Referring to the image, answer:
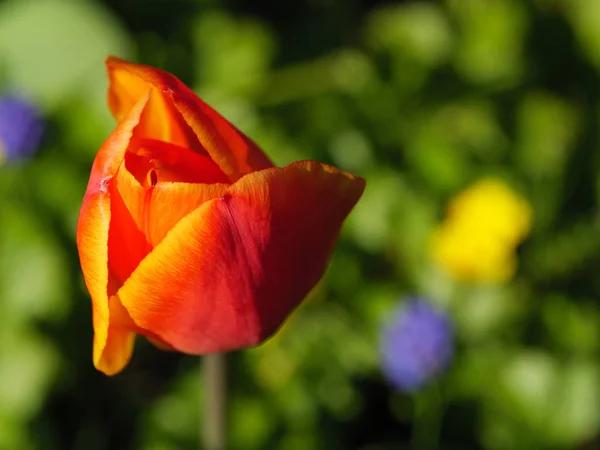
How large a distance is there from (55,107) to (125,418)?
524 millimetres

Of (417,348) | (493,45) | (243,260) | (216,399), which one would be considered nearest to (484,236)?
(417,348)

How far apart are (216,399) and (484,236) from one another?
65cm

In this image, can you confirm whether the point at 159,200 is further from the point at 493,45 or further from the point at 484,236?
the point at 493,45

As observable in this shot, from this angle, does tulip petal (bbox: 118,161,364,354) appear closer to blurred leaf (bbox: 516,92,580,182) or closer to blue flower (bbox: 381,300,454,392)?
blue flower (bbox: 381,300,454,392)

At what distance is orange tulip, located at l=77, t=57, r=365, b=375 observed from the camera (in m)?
0.44

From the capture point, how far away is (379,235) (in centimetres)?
136

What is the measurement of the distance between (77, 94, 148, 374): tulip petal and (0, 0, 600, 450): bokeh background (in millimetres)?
704

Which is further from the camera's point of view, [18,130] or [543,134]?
[543,134]

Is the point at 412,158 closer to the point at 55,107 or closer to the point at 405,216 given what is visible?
the point at 405,216

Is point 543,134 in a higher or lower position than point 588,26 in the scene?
lower

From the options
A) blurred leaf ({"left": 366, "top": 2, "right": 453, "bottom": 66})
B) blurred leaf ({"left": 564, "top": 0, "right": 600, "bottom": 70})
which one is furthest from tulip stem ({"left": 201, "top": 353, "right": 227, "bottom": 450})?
blurred leaf ({"left": 564, "top": 0, "right": 600, "bottom": 70})

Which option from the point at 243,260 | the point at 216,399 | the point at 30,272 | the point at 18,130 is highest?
the point at 243,260

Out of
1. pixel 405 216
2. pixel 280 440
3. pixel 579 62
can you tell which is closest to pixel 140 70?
pixel 280 440

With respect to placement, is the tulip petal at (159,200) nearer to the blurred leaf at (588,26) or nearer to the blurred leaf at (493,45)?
the blurred leaf at (493,45)
